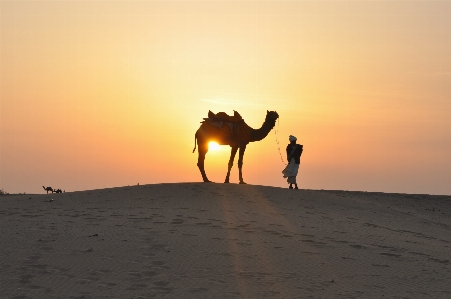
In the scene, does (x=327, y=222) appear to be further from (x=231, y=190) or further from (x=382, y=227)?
(x=231, y=190)

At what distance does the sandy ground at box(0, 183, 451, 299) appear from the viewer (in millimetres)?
13188

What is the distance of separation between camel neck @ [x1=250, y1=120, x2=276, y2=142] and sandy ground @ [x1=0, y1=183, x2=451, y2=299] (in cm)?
353

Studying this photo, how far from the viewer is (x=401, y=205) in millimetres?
28797

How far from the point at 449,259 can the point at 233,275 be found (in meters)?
6.10

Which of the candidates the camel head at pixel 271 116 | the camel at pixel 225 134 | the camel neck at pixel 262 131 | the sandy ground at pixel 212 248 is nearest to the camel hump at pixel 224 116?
the camel at pixel 225 134

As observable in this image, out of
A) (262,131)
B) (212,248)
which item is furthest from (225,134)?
(212,248)

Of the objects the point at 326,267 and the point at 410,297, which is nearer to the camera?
the point at 410,297

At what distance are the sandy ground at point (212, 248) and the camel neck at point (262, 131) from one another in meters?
3.53

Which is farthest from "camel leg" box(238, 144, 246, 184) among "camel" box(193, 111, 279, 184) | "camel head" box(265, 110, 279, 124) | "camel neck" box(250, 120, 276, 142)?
"camel head" box(265, 110, 279, 124)

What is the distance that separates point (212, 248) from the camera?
1552cm

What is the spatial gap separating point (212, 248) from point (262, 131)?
11.4 meters

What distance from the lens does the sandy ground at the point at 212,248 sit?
1319cm

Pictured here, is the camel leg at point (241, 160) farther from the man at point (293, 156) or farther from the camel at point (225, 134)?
the man at point (293, 156)

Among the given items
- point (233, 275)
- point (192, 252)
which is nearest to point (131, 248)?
point (192, 252)
